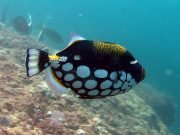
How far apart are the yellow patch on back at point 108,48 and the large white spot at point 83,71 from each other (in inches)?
5.6

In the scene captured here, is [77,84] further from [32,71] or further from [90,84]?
[32,71]

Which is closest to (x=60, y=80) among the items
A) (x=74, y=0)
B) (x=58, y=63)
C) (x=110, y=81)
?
(x=58, y=63)

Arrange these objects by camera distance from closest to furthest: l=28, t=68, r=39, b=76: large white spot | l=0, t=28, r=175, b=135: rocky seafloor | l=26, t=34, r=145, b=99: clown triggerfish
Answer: l=28, t=68, r=39, b=76: large white spot, l=26, t=34, r=145, b=99: clown triggerfish, l=0, t=28, r=175, b=135: rocky seafloor

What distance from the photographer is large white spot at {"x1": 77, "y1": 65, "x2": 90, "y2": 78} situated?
2100 millimetres

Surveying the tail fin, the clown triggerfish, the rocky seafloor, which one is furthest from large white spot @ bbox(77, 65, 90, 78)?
the rocky seafloor

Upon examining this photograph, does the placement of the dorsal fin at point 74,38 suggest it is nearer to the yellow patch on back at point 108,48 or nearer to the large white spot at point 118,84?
the yellow patch on back at point 108,48

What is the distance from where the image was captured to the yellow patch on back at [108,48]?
2.12 metres

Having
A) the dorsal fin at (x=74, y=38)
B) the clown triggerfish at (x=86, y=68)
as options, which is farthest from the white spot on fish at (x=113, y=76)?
the dorsal fin at (x=74, y=38)

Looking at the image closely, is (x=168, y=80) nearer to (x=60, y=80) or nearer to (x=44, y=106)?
(x=44, y=106)

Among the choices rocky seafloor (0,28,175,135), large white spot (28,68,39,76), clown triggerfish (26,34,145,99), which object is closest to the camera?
large white spot (28,68,39,76)

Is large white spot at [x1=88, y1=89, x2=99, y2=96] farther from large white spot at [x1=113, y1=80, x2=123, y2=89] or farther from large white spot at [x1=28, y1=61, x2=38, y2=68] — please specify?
large white spot at [x1=28, y1=61, x2=38, y2=68]

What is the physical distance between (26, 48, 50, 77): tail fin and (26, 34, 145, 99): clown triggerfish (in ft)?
0.09

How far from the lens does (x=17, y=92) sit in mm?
5148

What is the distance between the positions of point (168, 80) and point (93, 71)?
3817 cm
